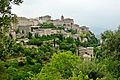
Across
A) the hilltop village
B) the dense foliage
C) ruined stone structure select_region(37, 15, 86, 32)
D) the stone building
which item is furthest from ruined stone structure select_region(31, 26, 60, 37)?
the stone building

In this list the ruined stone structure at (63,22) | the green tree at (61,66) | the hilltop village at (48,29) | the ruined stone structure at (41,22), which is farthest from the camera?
the ruined stone structure at (63,22)

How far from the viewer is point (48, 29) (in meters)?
109

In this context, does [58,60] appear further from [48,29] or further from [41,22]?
[41,22]

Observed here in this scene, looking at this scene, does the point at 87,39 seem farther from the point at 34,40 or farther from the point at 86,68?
the point at 86,68

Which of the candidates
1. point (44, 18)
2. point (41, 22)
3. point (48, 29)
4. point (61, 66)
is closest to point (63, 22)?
point (44, 18)

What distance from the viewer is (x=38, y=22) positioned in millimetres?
129750

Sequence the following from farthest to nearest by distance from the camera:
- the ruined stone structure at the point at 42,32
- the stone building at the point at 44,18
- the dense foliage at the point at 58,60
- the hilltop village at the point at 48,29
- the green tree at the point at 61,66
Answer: the stone building at the point at 44,18 → the ruined stone structure at the point at 42,32 → the hilltop village at the point at 48,29 → the green tree at the point at 61,66 → the dense foliage at the point at 58,60

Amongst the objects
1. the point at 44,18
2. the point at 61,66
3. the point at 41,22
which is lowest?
the point at 61,66

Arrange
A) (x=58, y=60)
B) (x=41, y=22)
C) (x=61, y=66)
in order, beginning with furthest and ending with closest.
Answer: (x=41, y=22)
(x=58, y=60)
(x=61, y=66)

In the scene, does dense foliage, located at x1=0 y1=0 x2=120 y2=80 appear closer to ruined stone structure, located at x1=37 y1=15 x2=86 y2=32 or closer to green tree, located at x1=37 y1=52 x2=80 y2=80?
green tree, located at x1=37 y1=52 x2=80 y2=80

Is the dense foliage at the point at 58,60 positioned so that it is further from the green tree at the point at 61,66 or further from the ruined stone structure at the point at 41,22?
the ruined stone structure at the point at 41,22

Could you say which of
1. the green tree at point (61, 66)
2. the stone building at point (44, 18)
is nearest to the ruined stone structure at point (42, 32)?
the stone building at point (44, 18)

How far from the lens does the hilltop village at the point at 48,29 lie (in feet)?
318

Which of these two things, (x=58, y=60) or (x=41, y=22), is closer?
(x=58, y=60)
